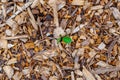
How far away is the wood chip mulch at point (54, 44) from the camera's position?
2221 mm

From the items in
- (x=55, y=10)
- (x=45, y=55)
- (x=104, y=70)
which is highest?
(x=55, y=10)

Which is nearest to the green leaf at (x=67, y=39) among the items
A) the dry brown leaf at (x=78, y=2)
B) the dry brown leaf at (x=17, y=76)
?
the dry brown leaf at (x=78, y=2)

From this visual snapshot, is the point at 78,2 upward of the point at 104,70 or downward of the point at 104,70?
upward

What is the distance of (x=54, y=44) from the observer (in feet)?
7.30

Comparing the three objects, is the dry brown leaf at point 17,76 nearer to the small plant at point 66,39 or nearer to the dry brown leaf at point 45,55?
the dry brown leaf at point 45,55

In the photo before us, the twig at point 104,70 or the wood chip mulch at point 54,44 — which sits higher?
the wood chip mulch at point 54,44

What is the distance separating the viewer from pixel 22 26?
7.32 feet

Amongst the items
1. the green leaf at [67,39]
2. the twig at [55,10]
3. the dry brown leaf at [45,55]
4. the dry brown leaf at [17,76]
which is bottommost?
the dry brown leaf at [17,76]

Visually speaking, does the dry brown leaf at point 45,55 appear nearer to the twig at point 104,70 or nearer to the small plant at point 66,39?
the small plant at point 66,39

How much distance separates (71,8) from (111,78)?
18.0 inches

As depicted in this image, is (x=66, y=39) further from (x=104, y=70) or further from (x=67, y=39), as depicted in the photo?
(x=104, y=70)

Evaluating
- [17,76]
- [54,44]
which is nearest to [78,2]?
[54,44]

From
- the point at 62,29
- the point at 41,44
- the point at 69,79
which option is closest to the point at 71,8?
the point at 62,29

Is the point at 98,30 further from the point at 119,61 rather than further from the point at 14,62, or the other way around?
the point at 14,62
